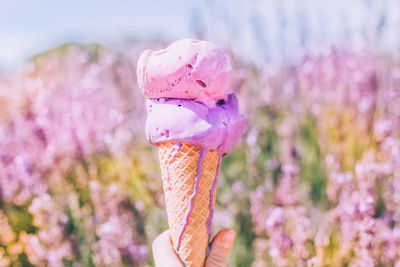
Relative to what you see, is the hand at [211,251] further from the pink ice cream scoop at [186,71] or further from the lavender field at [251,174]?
the lavender field at [251,174]

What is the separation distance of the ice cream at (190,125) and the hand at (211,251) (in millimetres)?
23

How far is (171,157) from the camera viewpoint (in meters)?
1.03

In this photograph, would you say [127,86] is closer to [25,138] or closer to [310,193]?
[25,138]

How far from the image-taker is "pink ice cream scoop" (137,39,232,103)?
98cm

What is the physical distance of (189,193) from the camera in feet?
3.37

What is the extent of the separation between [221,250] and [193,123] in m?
0.39

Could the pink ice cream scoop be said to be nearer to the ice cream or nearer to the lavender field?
the ice cream

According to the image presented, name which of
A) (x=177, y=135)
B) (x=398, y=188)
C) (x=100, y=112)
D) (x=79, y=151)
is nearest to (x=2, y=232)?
(x=79, y=151)

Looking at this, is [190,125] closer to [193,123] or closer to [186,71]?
[193,123]

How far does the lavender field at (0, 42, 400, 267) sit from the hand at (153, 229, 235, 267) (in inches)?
24.1

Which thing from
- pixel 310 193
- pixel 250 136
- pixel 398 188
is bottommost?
pixel 310 193

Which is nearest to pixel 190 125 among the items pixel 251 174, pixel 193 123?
pixel 193 123

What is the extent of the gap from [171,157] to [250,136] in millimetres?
1456

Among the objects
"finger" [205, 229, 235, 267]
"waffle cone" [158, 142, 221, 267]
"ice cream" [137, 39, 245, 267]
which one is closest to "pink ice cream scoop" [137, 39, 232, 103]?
"ice cream" [137, 39, 245, 267]
